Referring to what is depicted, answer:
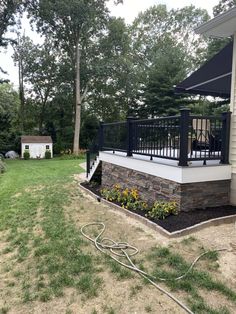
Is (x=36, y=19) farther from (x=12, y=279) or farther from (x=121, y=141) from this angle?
(x=12, y=279)

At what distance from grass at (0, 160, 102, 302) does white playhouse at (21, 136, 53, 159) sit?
13033mm

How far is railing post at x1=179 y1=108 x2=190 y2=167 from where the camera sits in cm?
445

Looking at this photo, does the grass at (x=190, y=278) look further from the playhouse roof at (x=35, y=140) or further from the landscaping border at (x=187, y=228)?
the playhouse roof at (x=35, y=140)

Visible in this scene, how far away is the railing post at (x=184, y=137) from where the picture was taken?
14.6 ft

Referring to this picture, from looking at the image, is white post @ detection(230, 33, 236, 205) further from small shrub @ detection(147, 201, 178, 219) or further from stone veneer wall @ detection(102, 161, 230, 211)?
small shrub @ detection(147, 201, 178, 219)

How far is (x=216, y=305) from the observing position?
8.10 ft

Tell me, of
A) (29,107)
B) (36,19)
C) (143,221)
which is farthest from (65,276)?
(29,107)

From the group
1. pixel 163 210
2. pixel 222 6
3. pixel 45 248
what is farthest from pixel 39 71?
pixel 45 248

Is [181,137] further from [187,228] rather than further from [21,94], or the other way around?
[21,94]

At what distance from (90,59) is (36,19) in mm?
4406

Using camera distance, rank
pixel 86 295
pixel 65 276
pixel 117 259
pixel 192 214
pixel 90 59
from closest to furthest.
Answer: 1. pixel 86 295
2. pixel 65 276
3. pixel 117 259
4. pixel 192 214
5. pixel 90 59

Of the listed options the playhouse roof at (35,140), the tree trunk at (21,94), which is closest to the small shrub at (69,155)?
the playhouse roof at (35,140)

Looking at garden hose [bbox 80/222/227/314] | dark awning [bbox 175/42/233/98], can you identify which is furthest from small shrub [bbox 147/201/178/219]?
dark awning [bbox 175/42/233/98]

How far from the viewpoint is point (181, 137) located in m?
4.46
